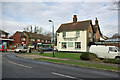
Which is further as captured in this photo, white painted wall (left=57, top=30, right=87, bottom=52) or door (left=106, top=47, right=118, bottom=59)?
white painted wall (left=57, top=30, right=87, bottom=52)

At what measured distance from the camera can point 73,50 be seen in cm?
3061

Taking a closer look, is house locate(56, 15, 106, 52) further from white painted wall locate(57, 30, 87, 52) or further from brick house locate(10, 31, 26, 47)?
brick house locate(10, 31, 26, 47)

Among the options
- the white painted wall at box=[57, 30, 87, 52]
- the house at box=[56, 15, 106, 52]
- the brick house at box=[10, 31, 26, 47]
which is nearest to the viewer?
the white painted wall at box=[57, 30, 87, 52]

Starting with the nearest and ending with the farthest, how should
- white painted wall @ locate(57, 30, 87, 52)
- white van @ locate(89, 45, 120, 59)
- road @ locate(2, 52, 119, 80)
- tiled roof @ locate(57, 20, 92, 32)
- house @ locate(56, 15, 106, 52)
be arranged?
road @ locate(2, 52, 119, 80)
white van @ locate(89, 45, 120, 59)
white painted wall @ locate(57, 30, 87, 52)
house @ locate(56, 15, 106, 52)
tiled roof @ locate(57, 20, 92, 32)

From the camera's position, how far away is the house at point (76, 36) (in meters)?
29.1

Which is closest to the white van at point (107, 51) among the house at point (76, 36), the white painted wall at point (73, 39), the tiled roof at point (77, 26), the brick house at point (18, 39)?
the white painted wall at point (73, 39)

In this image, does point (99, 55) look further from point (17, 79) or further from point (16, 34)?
point (16, 34)

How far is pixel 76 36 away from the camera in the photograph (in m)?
30.3

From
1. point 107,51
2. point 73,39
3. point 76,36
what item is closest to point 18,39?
point 73,39

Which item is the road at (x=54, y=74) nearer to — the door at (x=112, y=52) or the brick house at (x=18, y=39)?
the door at (x=112, y=52)

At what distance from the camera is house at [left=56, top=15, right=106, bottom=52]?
29.1 m

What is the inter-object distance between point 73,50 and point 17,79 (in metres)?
25.2

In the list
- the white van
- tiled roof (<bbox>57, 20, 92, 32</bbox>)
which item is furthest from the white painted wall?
the white van

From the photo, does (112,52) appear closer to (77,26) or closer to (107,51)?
(107,51)
